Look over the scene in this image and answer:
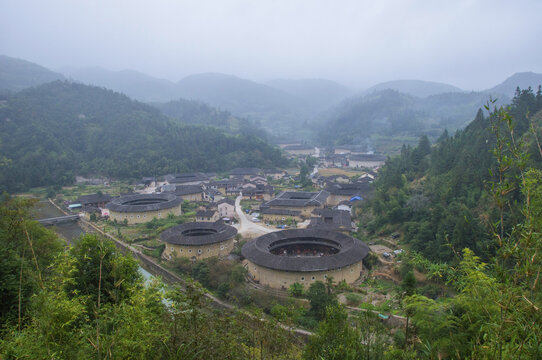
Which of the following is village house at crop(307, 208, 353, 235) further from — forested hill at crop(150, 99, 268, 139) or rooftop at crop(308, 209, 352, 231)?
forested hill at crop(150, 99, 268, 139)

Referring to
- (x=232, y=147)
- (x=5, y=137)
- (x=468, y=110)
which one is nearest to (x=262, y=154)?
(x=232, y=147)

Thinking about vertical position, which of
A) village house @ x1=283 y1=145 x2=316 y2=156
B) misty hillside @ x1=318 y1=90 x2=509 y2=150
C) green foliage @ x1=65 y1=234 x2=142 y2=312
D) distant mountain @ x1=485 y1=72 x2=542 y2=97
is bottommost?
village house @ x1=283 y1=145 x2=316 y2=156

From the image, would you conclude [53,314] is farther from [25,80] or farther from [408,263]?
[25,80]

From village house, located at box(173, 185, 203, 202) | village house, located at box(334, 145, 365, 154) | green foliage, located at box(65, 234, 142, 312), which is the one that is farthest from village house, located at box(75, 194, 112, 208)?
village house, located at box(334, 145, 365, 154)

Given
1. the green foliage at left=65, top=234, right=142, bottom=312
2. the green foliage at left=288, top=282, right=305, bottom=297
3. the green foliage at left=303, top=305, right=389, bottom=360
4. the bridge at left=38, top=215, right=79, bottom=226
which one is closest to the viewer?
→ the green foliage at left=303, top=305, right=389, bottom=360

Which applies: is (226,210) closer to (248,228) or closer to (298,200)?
(248,228)

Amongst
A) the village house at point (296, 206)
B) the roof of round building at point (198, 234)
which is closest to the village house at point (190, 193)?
the village house at point (296, 206)

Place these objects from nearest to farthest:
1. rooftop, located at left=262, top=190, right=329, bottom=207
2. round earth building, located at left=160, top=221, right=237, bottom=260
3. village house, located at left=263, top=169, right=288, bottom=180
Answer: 1. round earth building, located at left=160, top=221, right=237, bottom=260
2. rooftop, located at left=262, top=190, right=329, bottom=207
3. village house, located at left=263, top=169, right=288, bottom=180

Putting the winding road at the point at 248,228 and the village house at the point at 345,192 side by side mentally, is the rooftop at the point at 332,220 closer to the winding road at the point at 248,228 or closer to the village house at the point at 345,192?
the winding road at the point at 248,228
